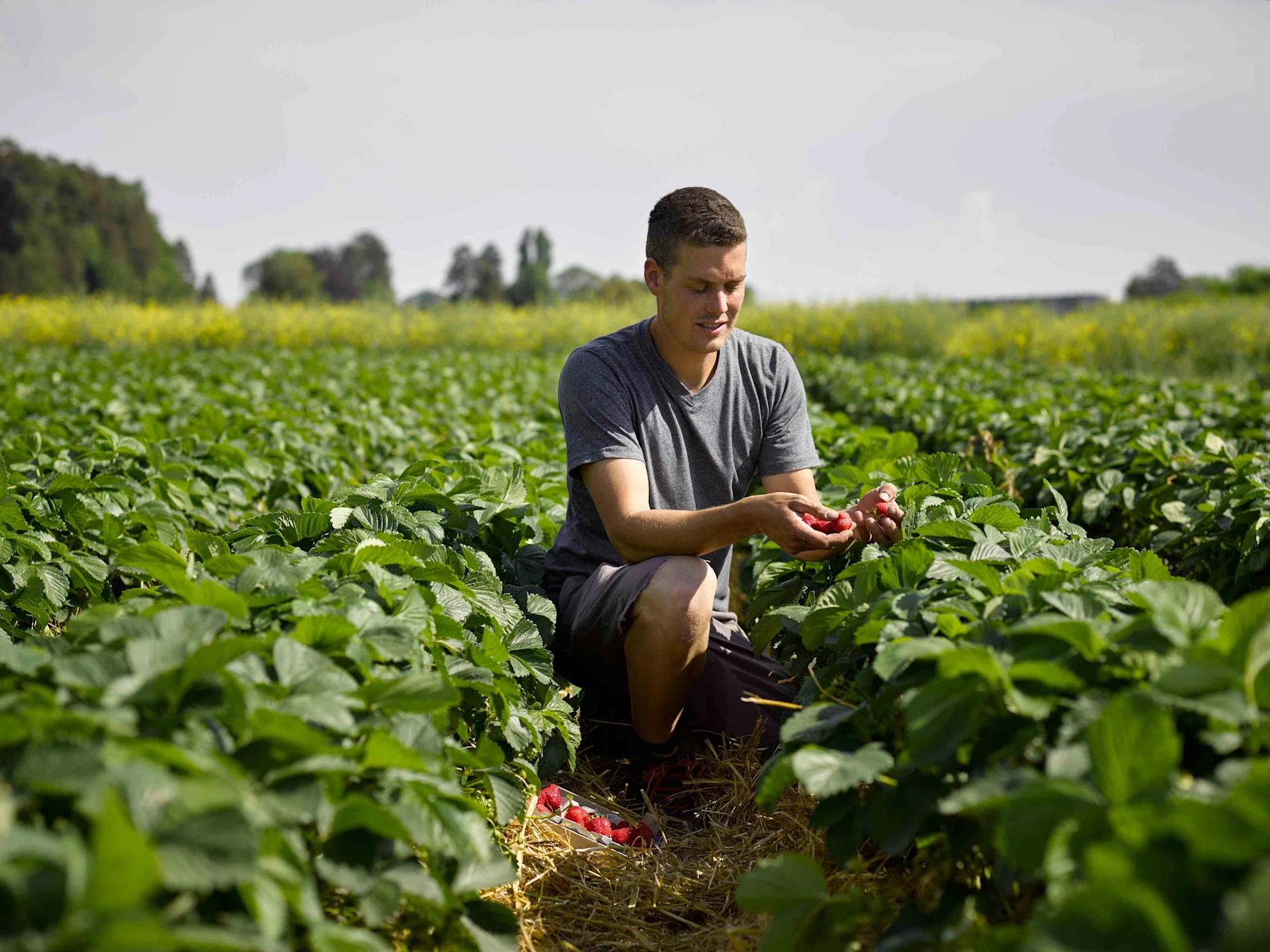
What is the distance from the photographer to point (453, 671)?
5.67 feet

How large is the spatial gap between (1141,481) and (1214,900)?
10.9 ft

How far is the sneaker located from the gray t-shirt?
451 mm

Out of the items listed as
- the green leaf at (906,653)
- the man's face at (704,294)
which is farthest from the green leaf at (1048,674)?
the man's face at (704,294)

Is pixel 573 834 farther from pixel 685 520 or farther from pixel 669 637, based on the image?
pixel 685 520

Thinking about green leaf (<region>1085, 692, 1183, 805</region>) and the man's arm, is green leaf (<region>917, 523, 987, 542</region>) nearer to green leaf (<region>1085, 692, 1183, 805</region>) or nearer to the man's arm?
the man's arm

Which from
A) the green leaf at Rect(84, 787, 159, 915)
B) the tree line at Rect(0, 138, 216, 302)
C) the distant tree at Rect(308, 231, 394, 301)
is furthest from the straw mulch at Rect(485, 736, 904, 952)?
the distant tree at Rect(308, 231, 394, 301)

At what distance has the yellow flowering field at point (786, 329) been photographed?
1544 centimetres

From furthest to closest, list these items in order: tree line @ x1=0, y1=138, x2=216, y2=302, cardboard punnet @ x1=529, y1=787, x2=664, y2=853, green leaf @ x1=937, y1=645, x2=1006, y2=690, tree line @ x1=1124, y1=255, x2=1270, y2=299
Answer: tree line @ x1=0, y1=138, x2=216, y2=302 → tree line @ x1=1124, y1=255, x2=1270, y2=299 → cardboard punnet @ x1=529, y1=787, x2=664, y2=853 → green leaf @ x1=937, y1=645, x2=1006, y2=690

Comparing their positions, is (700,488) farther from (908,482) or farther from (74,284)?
(74,284)

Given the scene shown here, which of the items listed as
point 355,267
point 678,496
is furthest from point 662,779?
point 355,267

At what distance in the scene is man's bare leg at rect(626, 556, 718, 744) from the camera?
7.57ft

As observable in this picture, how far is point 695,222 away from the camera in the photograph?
7.97 feet

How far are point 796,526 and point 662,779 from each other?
37.7 inches

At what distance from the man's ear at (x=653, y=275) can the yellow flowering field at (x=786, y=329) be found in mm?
14368
